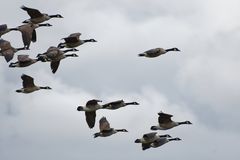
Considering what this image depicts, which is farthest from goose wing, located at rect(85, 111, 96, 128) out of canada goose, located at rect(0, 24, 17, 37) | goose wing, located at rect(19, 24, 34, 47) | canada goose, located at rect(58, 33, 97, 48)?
canada goose, located at rect(0, 24, 17, 37)

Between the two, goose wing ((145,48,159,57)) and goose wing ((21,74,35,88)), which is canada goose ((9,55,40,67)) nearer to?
goose wing ((21,74,35,88))

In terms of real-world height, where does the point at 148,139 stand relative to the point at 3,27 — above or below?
below

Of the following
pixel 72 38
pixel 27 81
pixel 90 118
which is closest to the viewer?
pixel 72 38

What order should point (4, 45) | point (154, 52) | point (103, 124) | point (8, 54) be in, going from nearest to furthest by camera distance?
point (8, 54)
point (4, 45)
point (154, 52)
point (103, 124)

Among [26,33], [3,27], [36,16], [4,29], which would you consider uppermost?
[36,16]

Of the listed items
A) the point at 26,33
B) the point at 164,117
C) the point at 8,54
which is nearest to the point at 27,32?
the point at 26,33

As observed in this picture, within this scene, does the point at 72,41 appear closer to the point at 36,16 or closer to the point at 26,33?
the point at 36,16

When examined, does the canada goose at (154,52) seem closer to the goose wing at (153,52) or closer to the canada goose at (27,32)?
the goose wing at (153,52)

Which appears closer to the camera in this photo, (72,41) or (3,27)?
(72,41)

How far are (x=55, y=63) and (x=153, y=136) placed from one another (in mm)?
11632

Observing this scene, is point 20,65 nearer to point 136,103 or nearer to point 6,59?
point 6,59

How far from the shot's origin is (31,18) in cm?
12325

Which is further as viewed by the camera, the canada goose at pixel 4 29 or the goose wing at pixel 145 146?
the canada goose at pixel 4 29

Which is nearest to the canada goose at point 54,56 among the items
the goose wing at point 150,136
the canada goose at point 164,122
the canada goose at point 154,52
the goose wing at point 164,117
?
the canada goose at point 154,52
